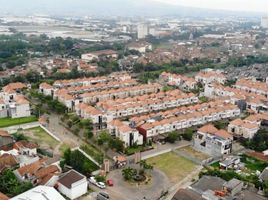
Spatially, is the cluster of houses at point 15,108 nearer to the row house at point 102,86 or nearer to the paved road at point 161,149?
the row house at point 102,86

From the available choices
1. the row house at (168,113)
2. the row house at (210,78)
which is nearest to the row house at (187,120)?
the row house at (168,113)

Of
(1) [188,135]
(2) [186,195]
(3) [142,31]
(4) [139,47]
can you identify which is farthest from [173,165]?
(3) [142,31]

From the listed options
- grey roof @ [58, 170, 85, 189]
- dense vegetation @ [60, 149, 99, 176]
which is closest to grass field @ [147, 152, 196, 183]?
dense vegetation @ [60, 149, 99, 176]

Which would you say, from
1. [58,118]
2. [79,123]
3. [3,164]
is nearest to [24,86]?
[58,118]

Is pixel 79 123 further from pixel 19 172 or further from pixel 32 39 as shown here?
pixel 32 39

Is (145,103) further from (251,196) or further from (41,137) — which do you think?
(251,196)
